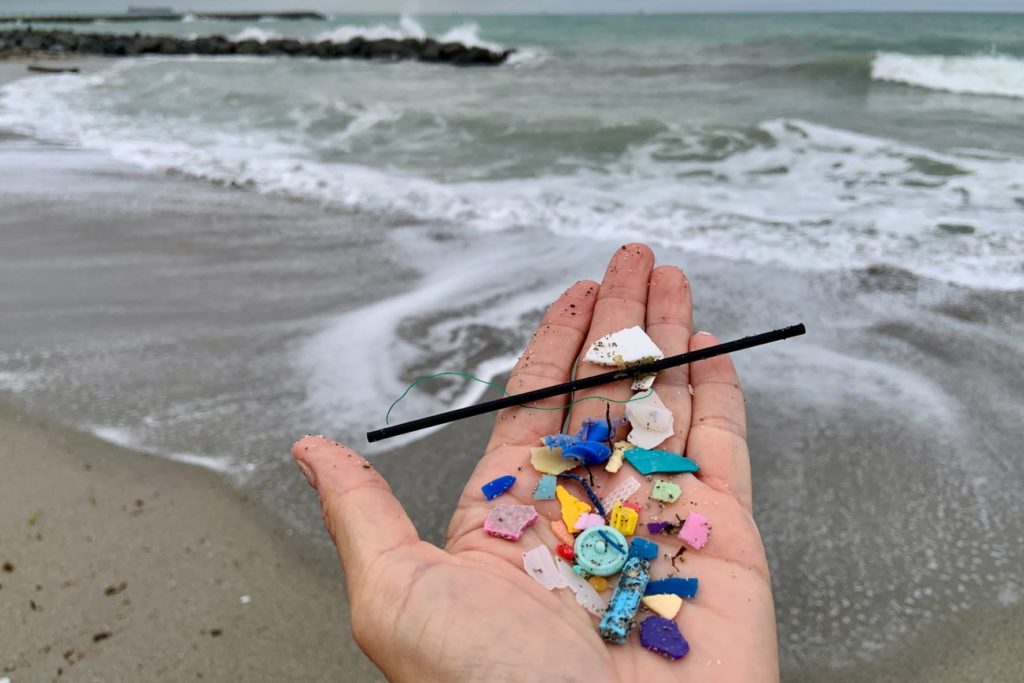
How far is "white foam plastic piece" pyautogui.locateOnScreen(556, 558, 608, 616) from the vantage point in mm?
1579

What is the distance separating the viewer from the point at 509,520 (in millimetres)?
1745

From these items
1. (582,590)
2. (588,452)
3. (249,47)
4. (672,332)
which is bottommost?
(582,590)

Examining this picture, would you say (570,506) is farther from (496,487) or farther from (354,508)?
(354,508)

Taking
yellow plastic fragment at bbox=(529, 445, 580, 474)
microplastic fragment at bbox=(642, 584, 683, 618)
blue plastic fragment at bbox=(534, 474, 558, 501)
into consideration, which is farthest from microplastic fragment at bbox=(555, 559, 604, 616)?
yellow plastic fragment at bbox=(529, 445, 580, 474)

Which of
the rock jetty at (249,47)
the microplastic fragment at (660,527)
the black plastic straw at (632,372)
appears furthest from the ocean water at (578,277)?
the rock jetty at (249,47)

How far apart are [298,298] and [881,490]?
10.7 ft

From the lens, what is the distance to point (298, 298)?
4090 millimetres

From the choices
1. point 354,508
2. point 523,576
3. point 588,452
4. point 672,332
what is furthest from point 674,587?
point 672,332

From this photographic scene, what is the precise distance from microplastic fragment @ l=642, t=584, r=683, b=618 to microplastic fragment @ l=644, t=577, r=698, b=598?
1 cm

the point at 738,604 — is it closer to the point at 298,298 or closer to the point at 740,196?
the point at 298,298

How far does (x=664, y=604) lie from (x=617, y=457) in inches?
21.7

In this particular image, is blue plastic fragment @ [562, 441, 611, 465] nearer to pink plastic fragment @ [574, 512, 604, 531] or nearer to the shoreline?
pink plastic fragment @ [574, 512, 604, 531]

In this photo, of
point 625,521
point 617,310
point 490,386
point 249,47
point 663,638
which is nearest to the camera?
point 663,638

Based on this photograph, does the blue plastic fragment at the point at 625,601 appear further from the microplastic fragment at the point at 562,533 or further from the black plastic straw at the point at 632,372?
the black plastic straw at the point at 632,372
